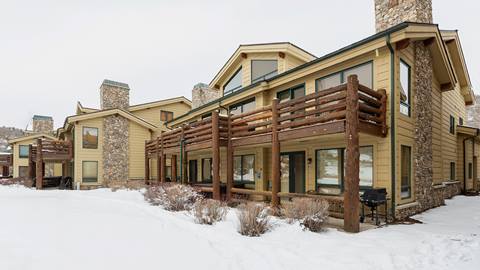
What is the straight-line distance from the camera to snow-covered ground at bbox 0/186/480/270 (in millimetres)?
4711

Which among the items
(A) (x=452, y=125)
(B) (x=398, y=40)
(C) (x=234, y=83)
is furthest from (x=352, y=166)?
(A) (x=452, y=125)

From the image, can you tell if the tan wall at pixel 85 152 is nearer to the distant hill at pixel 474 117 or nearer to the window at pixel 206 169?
the window at pixel 206 169

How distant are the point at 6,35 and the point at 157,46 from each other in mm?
19236

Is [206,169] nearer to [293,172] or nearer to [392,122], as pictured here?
[293,172]

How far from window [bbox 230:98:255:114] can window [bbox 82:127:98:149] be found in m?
11.7

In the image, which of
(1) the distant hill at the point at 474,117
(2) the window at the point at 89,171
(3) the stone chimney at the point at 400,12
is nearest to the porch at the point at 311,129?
(3) the stone chimney at the point at 400,12

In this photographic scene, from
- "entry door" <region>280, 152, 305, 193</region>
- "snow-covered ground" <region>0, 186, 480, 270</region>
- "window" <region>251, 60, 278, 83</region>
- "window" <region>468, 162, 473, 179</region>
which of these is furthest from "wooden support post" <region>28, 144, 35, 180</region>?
"window" <region>468, 162, 473, 179</region>

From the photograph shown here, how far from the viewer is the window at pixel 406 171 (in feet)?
29.4

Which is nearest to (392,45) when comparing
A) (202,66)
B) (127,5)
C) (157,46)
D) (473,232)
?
(473,232)

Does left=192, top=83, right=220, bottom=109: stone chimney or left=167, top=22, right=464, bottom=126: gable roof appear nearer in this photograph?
left=167, top=22, right=464, bottom=126: gable roof

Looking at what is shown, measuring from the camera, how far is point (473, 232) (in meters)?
6.89

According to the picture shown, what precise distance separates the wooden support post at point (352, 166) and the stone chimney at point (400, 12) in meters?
5.37

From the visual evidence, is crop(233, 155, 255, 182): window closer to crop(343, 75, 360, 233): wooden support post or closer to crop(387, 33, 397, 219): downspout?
crop(387, 33, 397, 219): downspout

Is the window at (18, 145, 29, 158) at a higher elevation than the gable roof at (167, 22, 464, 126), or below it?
below
